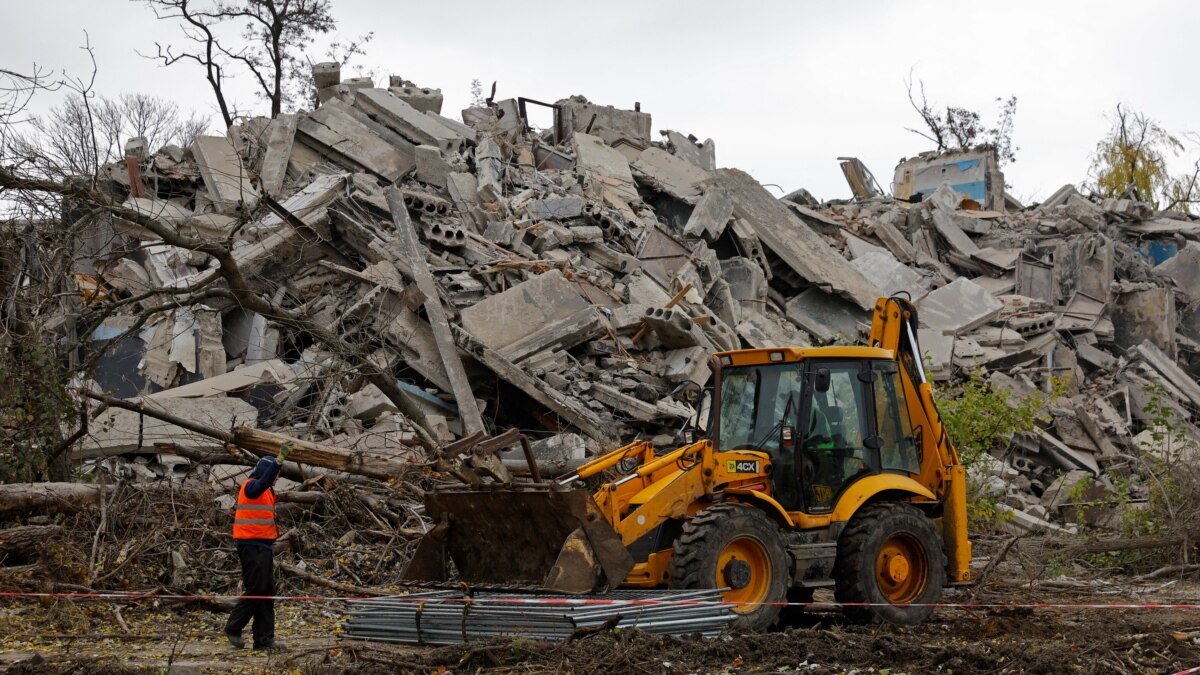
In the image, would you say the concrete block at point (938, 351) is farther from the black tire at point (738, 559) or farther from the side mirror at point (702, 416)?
the black tire at point (738, 559)

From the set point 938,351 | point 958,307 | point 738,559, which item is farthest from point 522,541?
point 958,307

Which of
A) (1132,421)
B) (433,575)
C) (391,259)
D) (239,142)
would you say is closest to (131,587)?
(433,575)

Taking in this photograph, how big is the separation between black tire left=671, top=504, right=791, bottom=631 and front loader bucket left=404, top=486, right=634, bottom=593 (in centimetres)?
36

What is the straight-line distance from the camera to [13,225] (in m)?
10.0

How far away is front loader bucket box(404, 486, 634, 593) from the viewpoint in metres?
6.71

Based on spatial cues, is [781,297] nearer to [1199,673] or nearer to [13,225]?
[13,225]

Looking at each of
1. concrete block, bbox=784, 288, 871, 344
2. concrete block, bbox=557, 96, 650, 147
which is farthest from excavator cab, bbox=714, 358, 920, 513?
concrete block, bbox=557, 96, 650, 147

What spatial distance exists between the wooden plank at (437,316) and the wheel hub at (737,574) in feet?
15.4

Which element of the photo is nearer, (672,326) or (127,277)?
(672,326)

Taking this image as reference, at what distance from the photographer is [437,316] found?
12.3 m

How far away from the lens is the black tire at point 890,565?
7.55m

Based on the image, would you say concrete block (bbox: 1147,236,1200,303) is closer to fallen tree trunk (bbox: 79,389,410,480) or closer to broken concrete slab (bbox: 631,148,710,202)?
broken concrete slab (bbox: 631,148,710,202)

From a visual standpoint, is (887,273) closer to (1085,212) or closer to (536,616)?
(1085,212)

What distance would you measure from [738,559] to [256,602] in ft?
9.26
